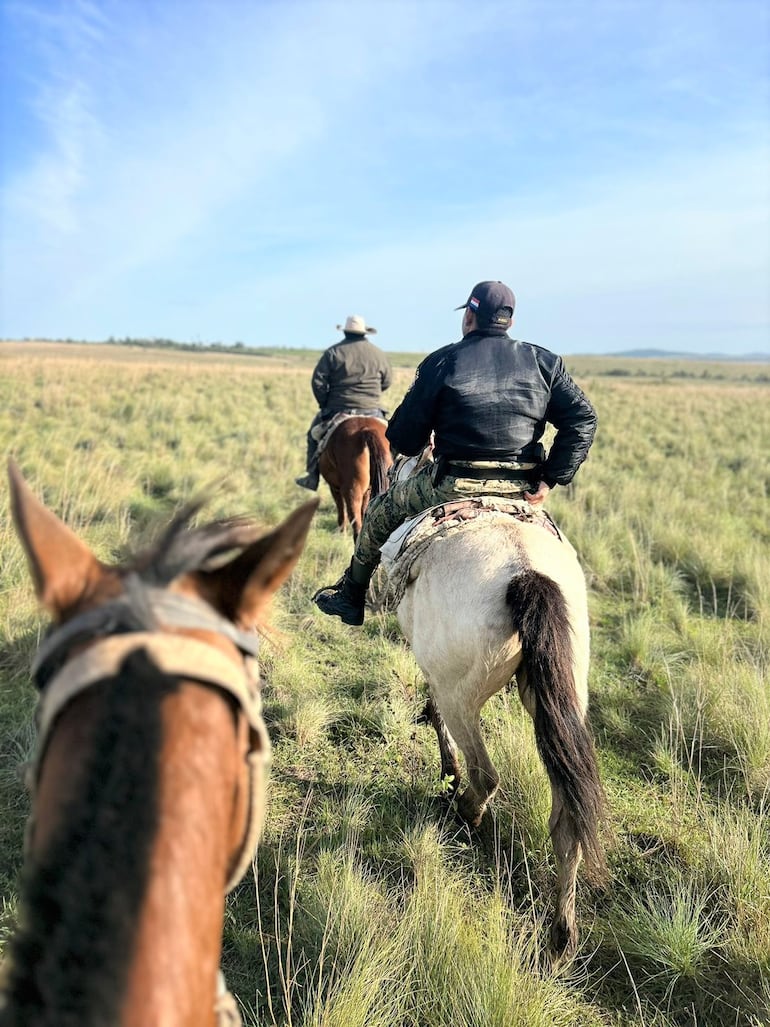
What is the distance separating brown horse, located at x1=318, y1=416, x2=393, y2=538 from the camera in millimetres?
6730

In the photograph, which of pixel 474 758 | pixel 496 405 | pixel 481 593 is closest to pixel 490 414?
pixel 496 405

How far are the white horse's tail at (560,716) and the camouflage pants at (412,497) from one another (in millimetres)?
1017

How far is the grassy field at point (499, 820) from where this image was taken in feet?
7.41

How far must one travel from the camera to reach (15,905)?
2.52 meters

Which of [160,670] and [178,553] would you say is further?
[178,553]

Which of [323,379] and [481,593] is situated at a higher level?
[323,379]

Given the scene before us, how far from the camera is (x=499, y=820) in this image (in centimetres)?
321

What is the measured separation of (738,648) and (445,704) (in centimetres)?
339

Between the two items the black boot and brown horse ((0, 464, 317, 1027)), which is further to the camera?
the black boot

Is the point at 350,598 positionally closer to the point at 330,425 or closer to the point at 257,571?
the point at 330,425

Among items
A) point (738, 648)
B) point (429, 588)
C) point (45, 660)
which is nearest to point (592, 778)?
point (429, 588)

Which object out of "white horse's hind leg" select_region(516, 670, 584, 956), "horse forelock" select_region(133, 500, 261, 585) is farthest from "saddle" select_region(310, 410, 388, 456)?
"horse forelock" select_region(133, 500, 261, 585)

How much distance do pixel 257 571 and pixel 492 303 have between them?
2.62 metres

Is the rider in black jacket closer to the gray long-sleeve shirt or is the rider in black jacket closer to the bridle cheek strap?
the bridle cheek strap
